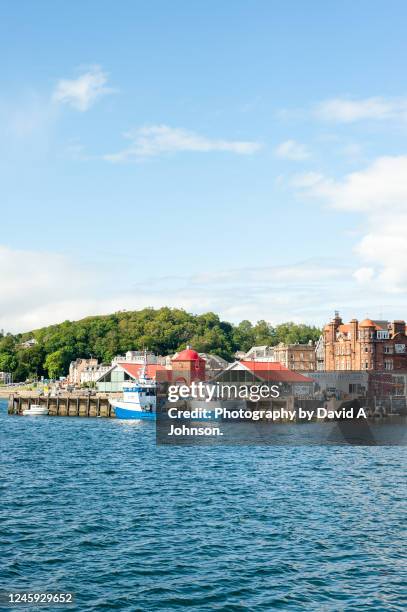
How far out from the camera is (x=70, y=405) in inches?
5020

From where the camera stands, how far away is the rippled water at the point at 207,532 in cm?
2589

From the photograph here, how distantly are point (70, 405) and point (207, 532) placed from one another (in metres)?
96.3

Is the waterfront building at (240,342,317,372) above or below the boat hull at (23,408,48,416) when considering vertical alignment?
above

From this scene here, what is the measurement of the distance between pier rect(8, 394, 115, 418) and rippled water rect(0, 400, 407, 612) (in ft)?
208

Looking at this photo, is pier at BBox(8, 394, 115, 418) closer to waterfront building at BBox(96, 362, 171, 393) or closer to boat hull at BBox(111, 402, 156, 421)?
boat hull at BBox(111, 402, 156, 421)

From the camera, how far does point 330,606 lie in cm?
2461

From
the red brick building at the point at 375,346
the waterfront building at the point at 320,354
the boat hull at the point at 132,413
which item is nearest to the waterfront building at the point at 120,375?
the boat hull at the point at 132,413

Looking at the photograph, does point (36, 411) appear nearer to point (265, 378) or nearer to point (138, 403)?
point (138, 403)

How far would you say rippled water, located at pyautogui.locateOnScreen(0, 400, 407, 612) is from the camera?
25.9 metres

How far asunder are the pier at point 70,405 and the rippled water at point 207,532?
6338cm

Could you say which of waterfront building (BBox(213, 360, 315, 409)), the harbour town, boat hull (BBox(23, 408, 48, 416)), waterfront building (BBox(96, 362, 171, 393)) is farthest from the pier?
waterfront building (BBox(213, 360, 315, 409))

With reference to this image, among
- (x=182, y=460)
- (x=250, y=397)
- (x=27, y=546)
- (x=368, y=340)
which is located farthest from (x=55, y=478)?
(x=368, y=340)

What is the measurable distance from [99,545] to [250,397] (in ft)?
275

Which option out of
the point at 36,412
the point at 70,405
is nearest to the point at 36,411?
the point at 36,412
